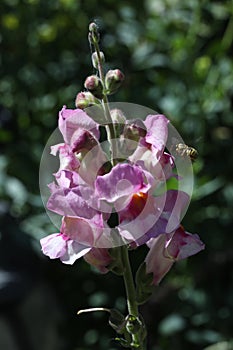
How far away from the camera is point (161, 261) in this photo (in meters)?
1.09

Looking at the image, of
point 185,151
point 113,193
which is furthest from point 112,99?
point 113,193

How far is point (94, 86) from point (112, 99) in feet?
2.67

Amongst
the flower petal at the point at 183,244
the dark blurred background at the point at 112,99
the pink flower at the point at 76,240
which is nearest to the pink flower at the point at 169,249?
the flower petal at the point at 183,244

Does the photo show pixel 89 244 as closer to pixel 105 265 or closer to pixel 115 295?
pixel 105 265

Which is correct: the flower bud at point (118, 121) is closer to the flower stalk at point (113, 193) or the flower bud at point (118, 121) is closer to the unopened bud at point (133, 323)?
the flower stalk at point (113, 193)

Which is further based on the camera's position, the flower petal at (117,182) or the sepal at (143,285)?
the sepal at (143,285)

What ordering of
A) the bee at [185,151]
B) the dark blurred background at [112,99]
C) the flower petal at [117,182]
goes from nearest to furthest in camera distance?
1. the flower petal at [117,182]
2. the bee at [185,151]
3. the dark blurred background at [112,99]

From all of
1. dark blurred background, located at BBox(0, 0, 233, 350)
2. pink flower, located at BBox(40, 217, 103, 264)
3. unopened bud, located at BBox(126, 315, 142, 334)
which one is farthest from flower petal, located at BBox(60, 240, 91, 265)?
dark blurred background, located at BBox(0, 0, 233, 350)

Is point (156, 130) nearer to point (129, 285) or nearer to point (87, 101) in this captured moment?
point (87, 101)

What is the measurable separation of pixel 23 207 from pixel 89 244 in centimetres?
105

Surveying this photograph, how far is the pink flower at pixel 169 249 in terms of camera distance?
1.03 metres

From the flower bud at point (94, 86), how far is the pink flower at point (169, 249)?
204mm

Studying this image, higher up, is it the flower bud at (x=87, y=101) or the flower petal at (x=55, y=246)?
the flower bud at (x=87, y=101)

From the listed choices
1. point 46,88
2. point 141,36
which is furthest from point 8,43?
point 141,36
